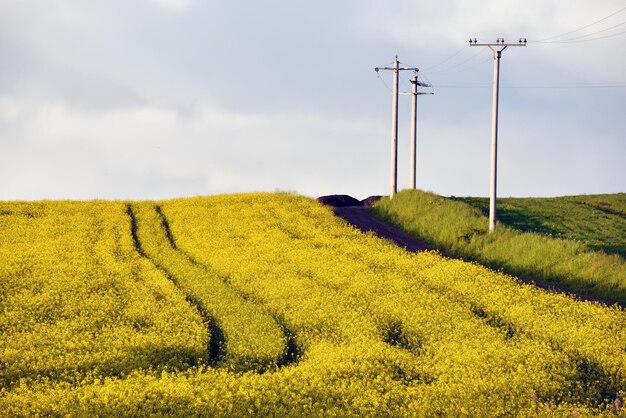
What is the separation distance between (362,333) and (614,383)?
6.69 meters

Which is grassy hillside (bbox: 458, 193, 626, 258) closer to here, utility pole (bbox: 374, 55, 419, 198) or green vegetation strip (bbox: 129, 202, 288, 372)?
utility pole (bbox: 374, 55, 419, 198)

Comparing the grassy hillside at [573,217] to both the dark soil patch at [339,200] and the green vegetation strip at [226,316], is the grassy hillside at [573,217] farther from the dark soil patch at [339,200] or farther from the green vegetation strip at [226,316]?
the green vegetation strip at [226,316]

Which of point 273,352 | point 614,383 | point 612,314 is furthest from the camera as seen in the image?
point 612,314

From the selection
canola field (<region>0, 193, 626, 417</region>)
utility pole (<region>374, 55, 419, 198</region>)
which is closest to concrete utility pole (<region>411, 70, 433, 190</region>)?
utility pole (<region>374, 55, 419, 198</region>)

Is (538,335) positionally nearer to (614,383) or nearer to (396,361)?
(614,383)

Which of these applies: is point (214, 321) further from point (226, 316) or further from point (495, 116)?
point (495, 116)

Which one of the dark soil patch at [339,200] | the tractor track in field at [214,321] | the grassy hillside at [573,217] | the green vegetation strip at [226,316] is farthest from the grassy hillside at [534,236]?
the green vegetation strip at [226,316]

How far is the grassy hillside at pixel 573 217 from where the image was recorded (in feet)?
153

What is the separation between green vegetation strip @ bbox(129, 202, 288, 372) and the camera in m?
19.9

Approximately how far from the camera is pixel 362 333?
70.5ft

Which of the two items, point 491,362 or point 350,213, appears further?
point 350,213

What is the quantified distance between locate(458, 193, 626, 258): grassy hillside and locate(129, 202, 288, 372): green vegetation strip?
21.5m

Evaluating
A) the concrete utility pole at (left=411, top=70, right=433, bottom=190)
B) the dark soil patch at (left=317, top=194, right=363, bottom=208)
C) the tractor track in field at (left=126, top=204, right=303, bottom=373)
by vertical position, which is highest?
the concrete utility pole at (left=411, top=70, right=433, bottom=190)

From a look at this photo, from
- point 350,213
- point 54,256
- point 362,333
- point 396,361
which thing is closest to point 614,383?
point 396,361
